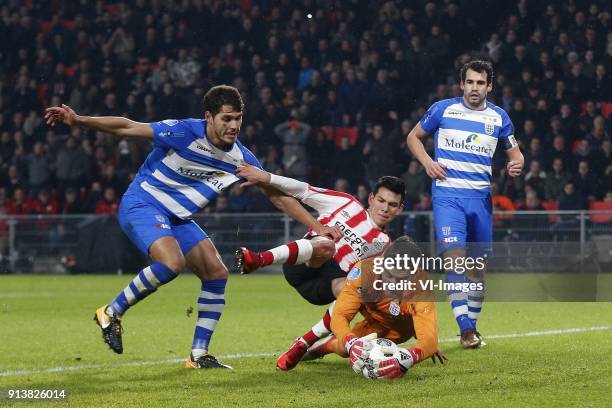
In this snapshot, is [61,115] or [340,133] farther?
[340,133]

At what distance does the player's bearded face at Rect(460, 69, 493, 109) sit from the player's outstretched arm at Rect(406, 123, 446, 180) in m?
0.46

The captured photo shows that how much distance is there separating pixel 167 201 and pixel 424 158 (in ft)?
7.01

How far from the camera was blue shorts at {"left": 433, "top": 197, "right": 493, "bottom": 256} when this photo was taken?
8.68m

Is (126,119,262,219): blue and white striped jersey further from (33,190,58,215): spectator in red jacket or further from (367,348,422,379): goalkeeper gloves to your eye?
(33,190,58,215): spectator in red jacket

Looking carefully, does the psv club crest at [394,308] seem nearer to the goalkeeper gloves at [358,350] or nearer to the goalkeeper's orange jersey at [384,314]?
the goalkeeper's orange jersey at [384,314]

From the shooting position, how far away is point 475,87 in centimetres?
866

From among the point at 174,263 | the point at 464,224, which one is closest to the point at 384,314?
the point at 174,263

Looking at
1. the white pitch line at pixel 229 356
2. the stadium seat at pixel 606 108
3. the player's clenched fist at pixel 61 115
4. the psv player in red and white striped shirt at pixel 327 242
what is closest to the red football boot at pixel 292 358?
the psv player in red and white striped shirt at pixel 327 242

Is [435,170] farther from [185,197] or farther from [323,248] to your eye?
[185,197]

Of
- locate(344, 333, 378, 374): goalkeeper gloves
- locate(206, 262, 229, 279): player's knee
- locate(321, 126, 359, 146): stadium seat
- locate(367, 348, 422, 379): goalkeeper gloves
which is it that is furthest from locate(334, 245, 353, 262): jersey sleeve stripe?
locate(321, 126, 359, 146): stadium seat

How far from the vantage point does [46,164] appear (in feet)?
68.5

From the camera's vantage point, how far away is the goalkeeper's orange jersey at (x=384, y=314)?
6695mm

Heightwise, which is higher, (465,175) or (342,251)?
(465,175)

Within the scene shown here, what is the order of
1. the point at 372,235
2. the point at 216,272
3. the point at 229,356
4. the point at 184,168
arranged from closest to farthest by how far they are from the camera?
the point at 184,168 → the point at 216,272 → the point at 372,235 → the point at 229,356
